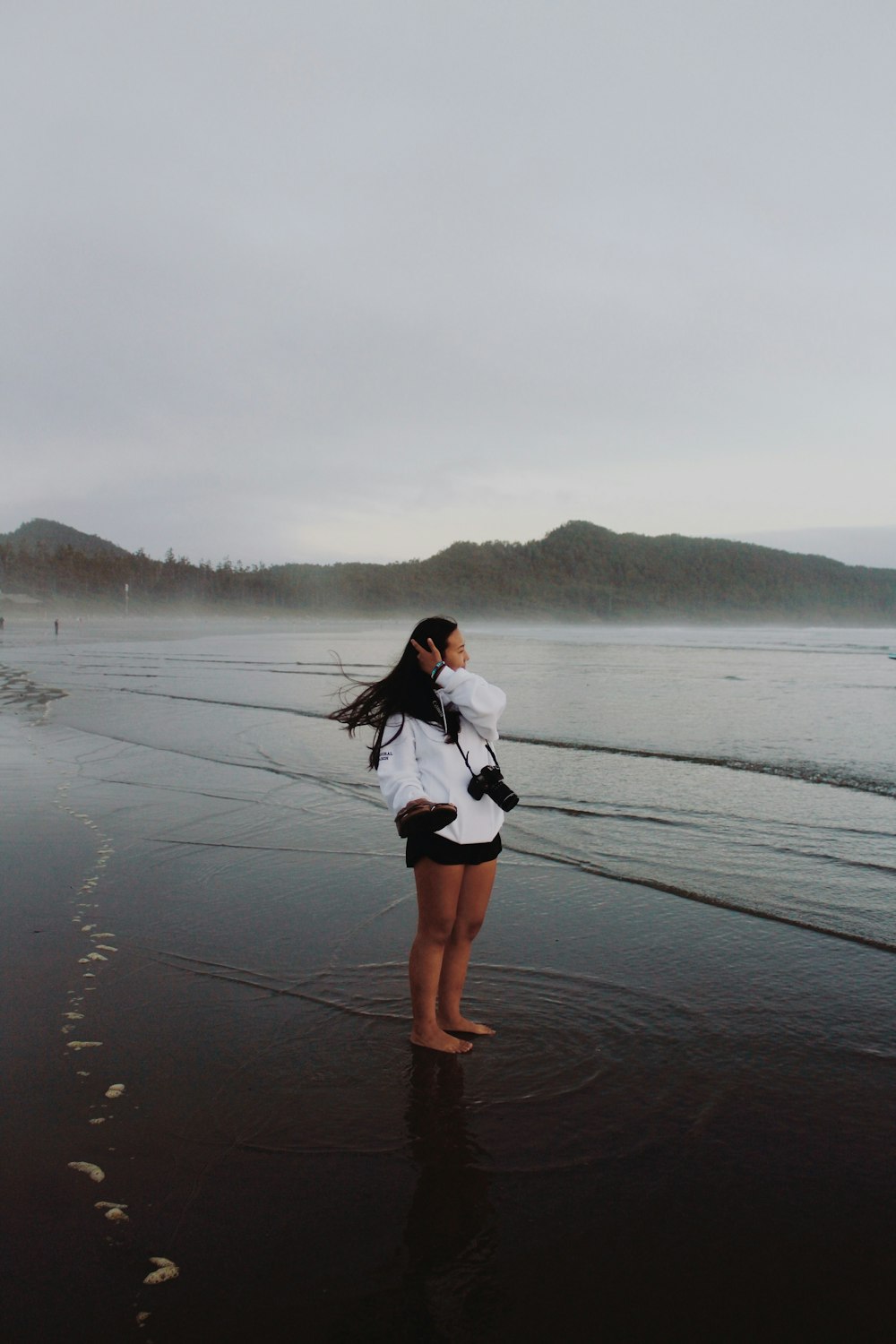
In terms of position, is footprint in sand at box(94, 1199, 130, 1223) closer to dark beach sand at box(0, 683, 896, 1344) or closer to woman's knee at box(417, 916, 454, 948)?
dark beach sand at box(0, 683, 896, 1344)

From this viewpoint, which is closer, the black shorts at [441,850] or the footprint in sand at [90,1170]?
the footprint in sand at [90,1170]

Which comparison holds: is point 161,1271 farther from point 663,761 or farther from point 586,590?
point 586,590

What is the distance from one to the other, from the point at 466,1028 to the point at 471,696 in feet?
4.78

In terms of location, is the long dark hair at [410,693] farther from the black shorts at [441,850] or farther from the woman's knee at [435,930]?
the woman's knee at [435,930]

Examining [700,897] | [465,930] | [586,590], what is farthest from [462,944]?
[586,590]

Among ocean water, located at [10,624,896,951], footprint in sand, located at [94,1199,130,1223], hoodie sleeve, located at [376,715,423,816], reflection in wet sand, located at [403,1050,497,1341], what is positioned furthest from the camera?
ocean water, located at [10,624,896,951]

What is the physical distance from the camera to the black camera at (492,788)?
344 centimetres

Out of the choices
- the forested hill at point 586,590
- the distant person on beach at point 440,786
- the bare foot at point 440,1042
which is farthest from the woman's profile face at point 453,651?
the forested hill at point 586,590

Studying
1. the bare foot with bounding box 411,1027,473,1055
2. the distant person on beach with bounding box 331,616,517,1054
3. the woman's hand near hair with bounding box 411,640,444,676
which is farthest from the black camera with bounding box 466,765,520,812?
the bare foot with bounding box 411,1027,473,1055

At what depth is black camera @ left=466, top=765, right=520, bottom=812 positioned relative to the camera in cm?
344

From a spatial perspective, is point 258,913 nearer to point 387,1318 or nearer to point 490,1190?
point 490,1190

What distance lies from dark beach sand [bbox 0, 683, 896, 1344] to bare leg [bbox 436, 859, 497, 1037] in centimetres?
18

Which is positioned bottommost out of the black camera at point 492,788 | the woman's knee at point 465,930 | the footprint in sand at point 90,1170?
the footprint in sand at point 90,1170

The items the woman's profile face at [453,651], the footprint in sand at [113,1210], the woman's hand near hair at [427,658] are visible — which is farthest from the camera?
the woman's profile face at [453,651]
